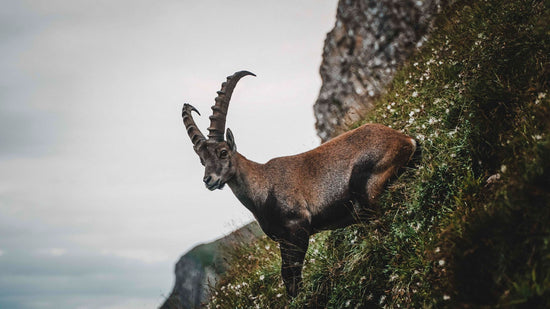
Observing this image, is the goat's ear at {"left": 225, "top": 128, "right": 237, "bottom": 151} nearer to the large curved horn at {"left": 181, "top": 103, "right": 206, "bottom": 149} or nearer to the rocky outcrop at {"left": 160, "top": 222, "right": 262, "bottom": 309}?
the large curved horn at {"left": 181, "top": 103, "right": 206, "bottom": 149}

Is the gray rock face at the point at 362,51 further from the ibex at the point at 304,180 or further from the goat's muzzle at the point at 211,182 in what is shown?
the goat's muzzle at the point at 211,182

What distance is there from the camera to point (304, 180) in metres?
7.18

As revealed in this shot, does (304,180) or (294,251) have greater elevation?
(304,180)

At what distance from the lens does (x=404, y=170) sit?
7094mm

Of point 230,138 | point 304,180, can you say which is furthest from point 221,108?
point 304,180

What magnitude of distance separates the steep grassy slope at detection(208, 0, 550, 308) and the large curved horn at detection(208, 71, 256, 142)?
2.59 meters

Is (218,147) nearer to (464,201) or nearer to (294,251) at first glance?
(294,251)

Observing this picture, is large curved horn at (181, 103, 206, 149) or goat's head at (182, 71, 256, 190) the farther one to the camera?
large curved horn at (181, 103, 206, 149)

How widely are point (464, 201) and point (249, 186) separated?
9.97ft

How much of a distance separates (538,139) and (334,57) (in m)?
12.0

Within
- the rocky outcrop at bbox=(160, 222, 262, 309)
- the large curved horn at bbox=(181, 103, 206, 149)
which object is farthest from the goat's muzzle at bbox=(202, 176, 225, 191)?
the rocky outcrop at bbox=(160, 222, 262, 309)

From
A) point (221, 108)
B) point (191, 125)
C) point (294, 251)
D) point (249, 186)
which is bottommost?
point (294, 251)

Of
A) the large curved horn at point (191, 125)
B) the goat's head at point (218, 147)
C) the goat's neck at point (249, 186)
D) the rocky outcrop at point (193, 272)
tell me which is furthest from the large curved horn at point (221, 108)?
the rocky outcrop at point (193, 272)

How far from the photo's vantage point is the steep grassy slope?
4.28m
